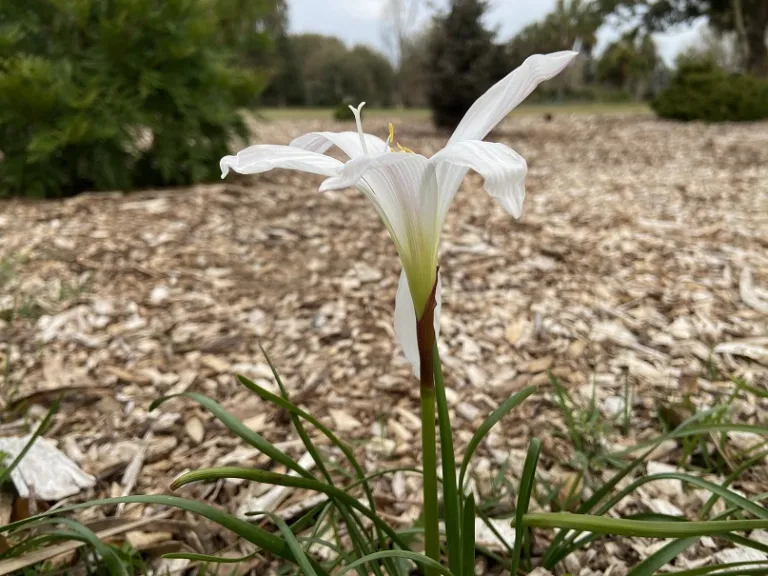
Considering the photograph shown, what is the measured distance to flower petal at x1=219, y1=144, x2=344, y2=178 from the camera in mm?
708

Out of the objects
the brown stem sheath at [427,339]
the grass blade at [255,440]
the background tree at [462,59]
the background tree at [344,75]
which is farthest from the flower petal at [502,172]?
the background tree at [344,75]

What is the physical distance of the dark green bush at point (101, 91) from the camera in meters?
3.51

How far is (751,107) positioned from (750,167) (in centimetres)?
580

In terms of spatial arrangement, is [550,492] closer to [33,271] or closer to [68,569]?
[68,569]

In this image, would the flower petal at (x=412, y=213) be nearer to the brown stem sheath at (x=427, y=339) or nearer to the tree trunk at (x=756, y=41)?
the brown stem sheath at (x=427, y=339)

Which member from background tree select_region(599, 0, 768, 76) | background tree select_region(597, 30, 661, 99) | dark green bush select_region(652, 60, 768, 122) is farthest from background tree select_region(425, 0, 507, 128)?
background tree select_region(597, 30, 661, 99)

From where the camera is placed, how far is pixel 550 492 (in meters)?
1.41

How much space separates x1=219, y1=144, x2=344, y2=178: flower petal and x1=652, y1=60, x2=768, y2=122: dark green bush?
1088cm

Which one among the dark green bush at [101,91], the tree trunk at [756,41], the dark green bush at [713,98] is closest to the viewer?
the dark green bush at [101,91]

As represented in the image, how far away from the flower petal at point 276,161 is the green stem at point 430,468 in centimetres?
35

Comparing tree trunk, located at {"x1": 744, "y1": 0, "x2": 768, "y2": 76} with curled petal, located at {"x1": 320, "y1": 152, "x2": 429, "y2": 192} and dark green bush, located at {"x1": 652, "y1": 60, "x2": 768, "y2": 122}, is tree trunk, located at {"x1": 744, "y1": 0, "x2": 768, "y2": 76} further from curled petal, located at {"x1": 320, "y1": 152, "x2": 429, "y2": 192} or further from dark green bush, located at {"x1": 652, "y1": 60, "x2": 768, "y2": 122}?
curled petal, located at {"x1": 320, "y1": 152, "x2": 429, "y2": 192}

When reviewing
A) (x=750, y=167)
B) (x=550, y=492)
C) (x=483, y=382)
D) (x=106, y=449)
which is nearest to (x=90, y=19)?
(x=106, y=449)

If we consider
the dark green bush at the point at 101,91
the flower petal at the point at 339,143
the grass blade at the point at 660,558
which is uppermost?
the dark green bush at the point at 101,91

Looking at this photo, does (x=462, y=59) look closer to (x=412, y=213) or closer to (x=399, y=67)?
(x=412, y=213)
